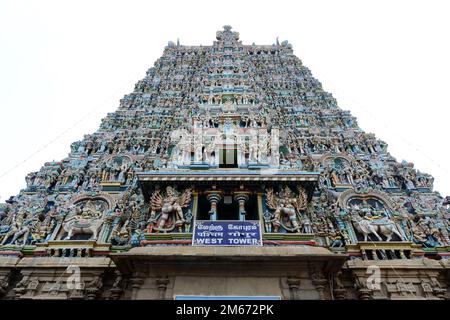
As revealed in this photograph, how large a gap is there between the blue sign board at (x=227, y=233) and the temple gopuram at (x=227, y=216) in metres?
0.05

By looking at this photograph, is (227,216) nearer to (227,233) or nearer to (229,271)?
(227,233)

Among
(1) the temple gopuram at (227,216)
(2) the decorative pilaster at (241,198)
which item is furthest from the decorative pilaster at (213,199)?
(2) the decorative pilaster at (241,198)

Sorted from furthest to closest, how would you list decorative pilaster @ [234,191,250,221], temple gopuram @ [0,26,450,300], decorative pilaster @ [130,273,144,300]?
decorative pilaster @ [234,191,250,221]
temple gopuram @ [0,26,450,300]
decorative pilaster @ [130,273,144,300]

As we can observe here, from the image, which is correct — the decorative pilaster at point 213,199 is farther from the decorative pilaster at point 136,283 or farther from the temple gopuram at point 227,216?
the decorative pilaster at point 136,283

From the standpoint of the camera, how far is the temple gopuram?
32.2 feet

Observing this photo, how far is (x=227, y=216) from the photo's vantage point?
1344 centimetres

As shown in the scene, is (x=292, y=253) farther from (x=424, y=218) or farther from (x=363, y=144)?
(x=363, y=144)

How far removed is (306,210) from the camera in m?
12.6

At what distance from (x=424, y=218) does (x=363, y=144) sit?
5915 mm

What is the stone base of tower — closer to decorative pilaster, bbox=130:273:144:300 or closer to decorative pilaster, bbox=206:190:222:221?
decorative pilaster, bbox=130:273:144:300

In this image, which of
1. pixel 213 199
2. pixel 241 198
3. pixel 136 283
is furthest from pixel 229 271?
pixel 241 198

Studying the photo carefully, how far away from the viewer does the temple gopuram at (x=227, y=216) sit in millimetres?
9820

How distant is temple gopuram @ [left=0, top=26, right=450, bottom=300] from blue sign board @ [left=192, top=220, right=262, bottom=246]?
52 mm

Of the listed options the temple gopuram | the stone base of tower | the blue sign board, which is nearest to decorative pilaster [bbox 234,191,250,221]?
the temple gopuram
